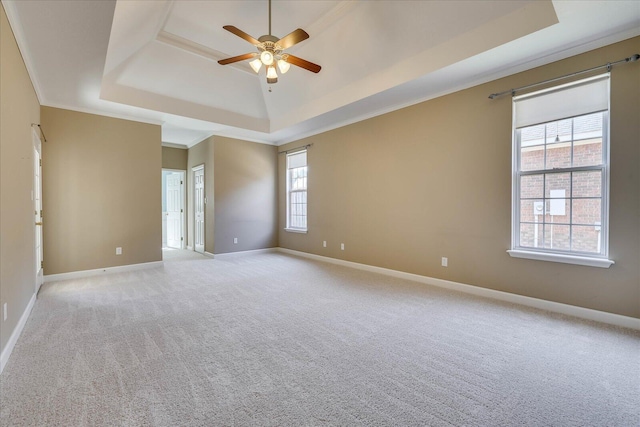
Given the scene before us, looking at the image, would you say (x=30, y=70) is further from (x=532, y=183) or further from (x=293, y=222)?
(x=532, y=183)

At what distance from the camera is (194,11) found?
3502mm

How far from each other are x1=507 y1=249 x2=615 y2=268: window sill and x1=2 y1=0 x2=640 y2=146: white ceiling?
82.7 inches

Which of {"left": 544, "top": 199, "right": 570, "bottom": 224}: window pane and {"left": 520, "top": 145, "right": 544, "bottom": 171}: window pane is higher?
{"left": 520, "top": 145, "right": 544, "bottom": 171}: window pane

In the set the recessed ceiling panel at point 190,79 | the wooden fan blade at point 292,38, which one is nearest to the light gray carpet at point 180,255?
the recessed ceiling panel at point 190,79

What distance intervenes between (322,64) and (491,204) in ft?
10.1

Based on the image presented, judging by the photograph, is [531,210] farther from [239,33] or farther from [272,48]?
[239,33]

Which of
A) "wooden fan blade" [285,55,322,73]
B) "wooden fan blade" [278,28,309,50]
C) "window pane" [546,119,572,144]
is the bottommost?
"window pane" [546,119,572,144]

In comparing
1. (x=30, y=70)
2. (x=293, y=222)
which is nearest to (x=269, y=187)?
(x=293, y=222)

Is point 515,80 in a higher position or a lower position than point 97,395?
higher

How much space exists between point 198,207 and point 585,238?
23.3ft

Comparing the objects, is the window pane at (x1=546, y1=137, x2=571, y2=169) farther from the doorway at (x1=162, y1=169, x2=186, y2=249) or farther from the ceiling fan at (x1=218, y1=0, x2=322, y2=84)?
the doorway at (x1=162, y1=169, x2=186, y2=249)

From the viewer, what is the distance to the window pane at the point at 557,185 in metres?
3.11

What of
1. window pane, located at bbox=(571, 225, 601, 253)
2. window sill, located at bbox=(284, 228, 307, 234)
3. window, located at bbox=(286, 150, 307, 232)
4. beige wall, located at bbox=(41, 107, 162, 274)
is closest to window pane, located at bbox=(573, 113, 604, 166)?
window pane, located at bbox=(571, 225, 601, 253)

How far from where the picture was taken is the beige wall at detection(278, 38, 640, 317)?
2.72 meters
